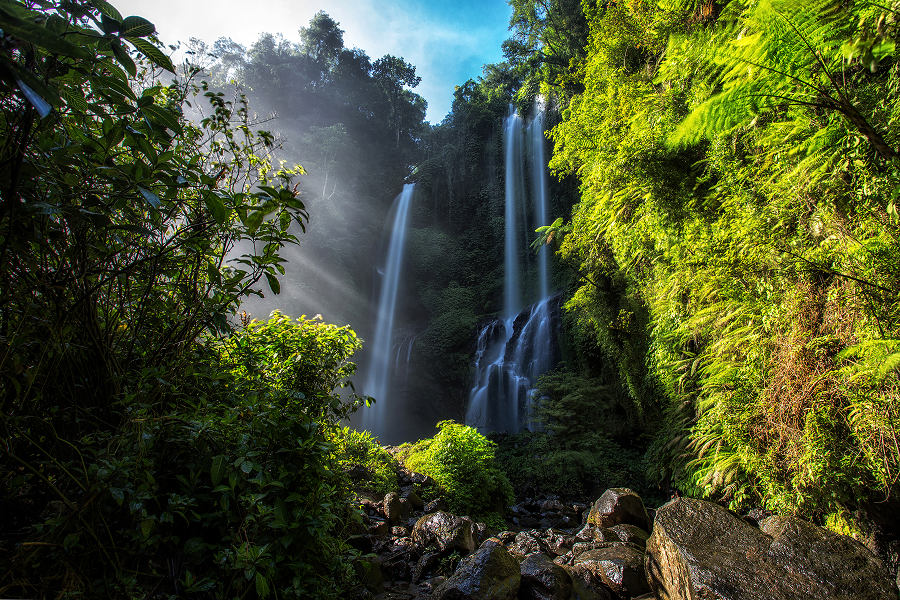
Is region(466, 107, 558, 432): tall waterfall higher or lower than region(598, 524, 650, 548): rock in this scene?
higher

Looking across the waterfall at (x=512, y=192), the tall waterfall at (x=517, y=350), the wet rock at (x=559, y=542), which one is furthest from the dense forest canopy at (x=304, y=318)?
the waterfall at (x=512, y=192)

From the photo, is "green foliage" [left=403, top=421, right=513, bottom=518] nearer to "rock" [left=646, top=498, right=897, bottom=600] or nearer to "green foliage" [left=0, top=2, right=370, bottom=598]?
"rock" [left=646, top=498, right=897, bottom=600]

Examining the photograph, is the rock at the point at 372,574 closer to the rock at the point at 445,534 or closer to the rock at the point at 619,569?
the rock at the point at 445,534

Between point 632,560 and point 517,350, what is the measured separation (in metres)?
12.2

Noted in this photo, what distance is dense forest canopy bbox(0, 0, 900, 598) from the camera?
1.41 m

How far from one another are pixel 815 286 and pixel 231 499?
4.60 metres

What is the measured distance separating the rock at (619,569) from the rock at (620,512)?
3.57 feet

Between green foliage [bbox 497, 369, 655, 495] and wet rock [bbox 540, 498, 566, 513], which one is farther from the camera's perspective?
green foliage [bbox 497, 369, 655, 495]

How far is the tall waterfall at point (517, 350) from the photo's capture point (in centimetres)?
1470

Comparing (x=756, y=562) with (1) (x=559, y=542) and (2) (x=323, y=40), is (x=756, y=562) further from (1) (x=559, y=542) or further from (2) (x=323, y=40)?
(2) (x=323, y=40)

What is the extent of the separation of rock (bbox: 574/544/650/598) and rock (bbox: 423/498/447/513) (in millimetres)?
2448

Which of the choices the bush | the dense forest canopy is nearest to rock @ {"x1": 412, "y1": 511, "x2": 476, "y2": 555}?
the dense forest canopy

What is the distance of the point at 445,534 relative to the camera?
4.27m

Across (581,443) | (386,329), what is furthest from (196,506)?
(386,329)
